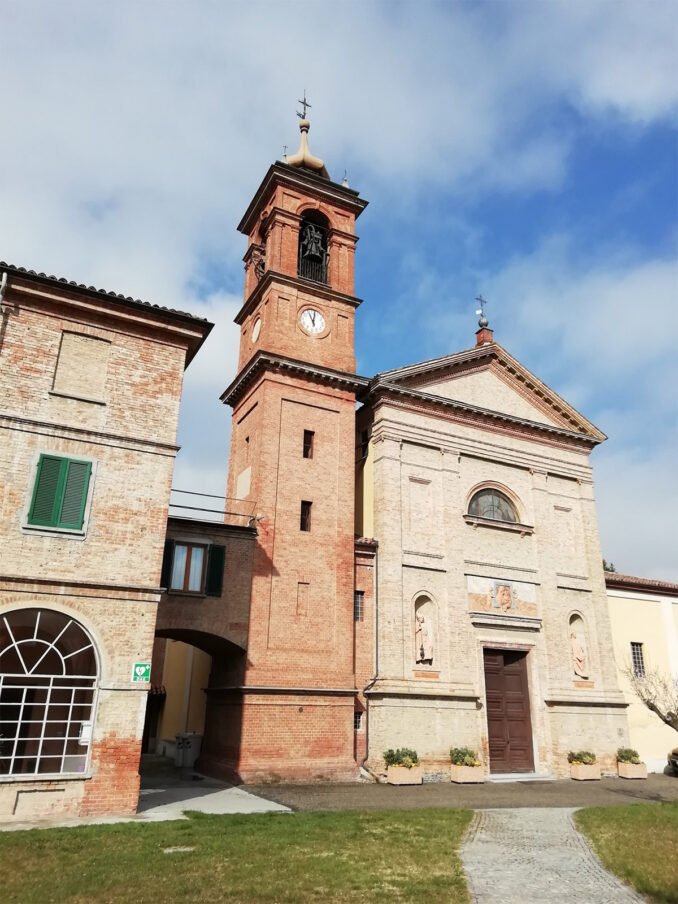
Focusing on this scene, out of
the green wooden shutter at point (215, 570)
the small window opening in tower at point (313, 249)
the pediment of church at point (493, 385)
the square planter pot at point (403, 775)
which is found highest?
the small window opening in tower at point (313, 249)

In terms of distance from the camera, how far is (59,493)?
13.2m

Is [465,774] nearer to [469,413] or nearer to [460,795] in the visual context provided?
[460,795]

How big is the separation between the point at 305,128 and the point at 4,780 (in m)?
24.1

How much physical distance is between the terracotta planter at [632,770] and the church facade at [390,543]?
502mm

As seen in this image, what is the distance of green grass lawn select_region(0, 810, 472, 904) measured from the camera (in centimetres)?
757

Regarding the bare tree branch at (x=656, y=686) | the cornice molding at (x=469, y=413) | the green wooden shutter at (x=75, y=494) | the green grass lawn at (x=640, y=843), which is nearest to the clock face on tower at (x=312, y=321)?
the cornice molding at (x=469, y=413)

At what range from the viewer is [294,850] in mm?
9617

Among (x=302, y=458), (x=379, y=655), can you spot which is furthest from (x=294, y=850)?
(x=302, y=458)

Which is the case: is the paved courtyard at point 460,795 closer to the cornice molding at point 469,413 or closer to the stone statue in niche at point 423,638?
the stone statue in niche at point 423,638

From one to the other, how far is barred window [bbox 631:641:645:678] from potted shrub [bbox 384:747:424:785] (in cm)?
1136

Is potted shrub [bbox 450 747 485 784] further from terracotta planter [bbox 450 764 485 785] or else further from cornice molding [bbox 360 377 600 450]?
cornice molding [bbox 360 377 600 450]

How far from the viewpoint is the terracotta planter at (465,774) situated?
19.0m

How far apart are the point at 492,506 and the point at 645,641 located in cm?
871

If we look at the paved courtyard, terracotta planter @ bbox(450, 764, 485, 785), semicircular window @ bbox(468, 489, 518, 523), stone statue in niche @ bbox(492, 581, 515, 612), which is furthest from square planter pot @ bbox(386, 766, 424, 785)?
semicircular window @ bbox(468, 489, 518, 523)
